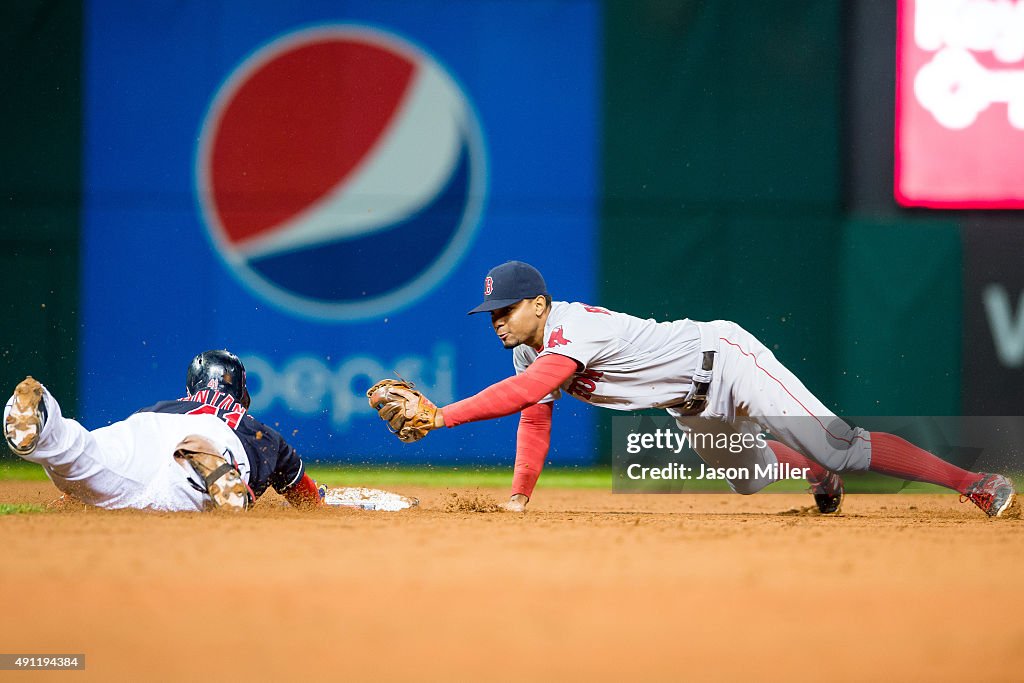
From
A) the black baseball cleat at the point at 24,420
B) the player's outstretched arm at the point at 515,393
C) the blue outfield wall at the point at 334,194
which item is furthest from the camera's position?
the blue outfield wall at the point at 334,194

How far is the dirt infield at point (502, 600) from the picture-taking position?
2246 mm

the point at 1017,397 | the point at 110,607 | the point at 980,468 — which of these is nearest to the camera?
the point at 110,607

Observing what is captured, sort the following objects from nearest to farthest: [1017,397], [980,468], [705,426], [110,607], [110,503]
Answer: [110,607] < [110,503] < [705,426] < [980,468] < [1017,397]

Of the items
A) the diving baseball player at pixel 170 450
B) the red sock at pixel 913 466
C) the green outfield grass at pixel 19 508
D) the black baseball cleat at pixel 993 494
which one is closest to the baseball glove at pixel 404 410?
the diving baseball player at pixel 170 450

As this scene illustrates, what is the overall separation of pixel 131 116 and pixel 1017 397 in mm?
5992

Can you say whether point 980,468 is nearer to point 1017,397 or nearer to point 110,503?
point 1017,397

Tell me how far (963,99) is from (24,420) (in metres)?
5.82

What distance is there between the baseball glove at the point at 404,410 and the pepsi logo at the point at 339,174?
3.25 m

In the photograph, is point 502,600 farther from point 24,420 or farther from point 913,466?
point 913,466

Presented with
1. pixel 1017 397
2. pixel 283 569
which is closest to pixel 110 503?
pixel 283 569

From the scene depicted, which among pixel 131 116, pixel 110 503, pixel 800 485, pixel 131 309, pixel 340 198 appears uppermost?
pixel 131 116

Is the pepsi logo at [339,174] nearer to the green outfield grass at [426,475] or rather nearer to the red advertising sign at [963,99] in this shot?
the green outfield grass at [426,475]

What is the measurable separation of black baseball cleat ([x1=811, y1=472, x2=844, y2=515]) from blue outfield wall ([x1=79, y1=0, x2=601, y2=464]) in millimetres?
Result: 2517

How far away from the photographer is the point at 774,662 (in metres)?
2.25
